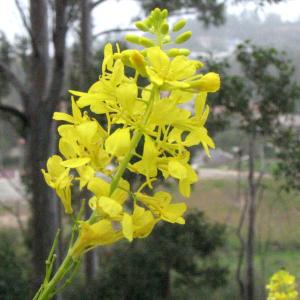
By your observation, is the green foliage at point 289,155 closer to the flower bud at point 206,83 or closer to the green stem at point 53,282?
the flower bud at point 206,83

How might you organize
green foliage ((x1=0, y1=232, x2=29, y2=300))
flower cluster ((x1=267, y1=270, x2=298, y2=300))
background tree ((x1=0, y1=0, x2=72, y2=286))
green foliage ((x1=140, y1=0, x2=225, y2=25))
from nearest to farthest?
flower cluster ((x1=267, y1=270, x2=298, y2=300)) → background tree ((x1=0, y1=0, x2=72, y2=286)) → green foliage ((x1=0, y1=232, x2=29, y2=300)) → green foliage ((x1=140, y1=0, x2=225, y2=25))

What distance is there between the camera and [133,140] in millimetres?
1018

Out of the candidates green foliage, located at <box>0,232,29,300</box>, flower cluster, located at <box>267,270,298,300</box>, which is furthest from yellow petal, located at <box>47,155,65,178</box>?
green foliage, located at <box>0,232,29,300</box>

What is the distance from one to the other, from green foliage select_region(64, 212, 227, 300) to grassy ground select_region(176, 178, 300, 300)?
0.53 metres

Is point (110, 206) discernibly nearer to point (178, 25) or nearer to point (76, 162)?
point (76, 162)

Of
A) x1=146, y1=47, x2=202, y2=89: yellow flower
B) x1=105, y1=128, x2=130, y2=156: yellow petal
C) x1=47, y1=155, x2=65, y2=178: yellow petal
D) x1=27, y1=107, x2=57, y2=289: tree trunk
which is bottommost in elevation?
x1=27, y1=107, x2=57, y2=289: tree trunk

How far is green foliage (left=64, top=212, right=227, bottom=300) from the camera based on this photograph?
802cm

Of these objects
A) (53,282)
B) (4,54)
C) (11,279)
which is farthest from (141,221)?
(4,54)

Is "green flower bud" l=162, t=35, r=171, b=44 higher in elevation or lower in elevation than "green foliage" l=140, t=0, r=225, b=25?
lower

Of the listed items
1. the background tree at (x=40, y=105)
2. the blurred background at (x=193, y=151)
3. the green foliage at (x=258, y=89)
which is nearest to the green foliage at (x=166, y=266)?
the blurred background at (x=193, y=151)

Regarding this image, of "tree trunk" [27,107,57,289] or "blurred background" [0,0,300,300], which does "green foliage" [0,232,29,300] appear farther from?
"tree trunk" [27,107,57,289]

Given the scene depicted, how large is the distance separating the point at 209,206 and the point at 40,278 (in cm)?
1227

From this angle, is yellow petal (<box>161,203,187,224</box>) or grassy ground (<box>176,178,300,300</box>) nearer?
yellow petal (<box>161,203,187,224</box>)

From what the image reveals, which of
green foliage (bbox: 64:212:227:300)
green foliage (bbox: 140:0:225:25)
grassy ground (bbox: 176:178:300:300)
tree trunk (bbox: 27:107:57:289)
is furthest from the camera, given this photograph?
grassy ground (bbox: 176:178:300:300)
